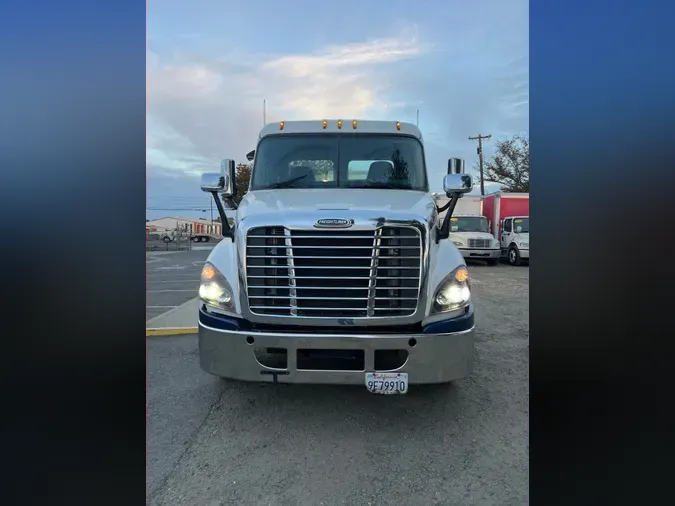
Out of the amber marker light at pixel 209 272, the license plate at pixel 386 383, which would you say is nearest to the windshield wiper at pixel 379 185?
the amber marker light at pixel 209 272

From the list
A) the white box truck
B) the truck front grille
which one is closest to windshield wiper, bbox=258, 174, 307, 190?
the truck front grille

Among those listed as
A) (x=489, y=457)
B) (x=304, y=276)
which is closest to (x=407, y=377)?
(x=489, y=457)

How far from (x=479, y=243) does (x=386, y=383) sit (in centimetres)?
1367

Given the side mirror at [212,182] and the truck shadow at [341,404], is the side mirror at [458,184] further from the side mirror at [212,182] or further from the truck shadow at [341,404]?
the side mirror at [212,182]

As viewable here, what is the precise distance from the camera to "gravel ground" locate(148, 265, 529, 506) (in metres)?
2.40

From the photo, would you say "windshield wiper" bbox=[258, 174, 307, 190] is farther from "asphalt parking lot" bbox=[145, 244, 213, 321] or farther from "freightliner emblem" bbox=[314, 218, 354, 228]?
"asphalt parking lot" bbox=[145, 244, 213, 321]

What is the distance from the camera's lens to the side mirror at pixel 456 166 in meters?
4.44

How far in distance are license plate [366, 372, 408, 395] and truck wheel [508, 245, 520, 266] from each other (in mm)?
14461

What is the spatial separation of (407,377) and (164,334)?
4.42 metres

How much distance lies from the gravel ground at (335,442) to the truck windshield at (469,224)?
479 inches
